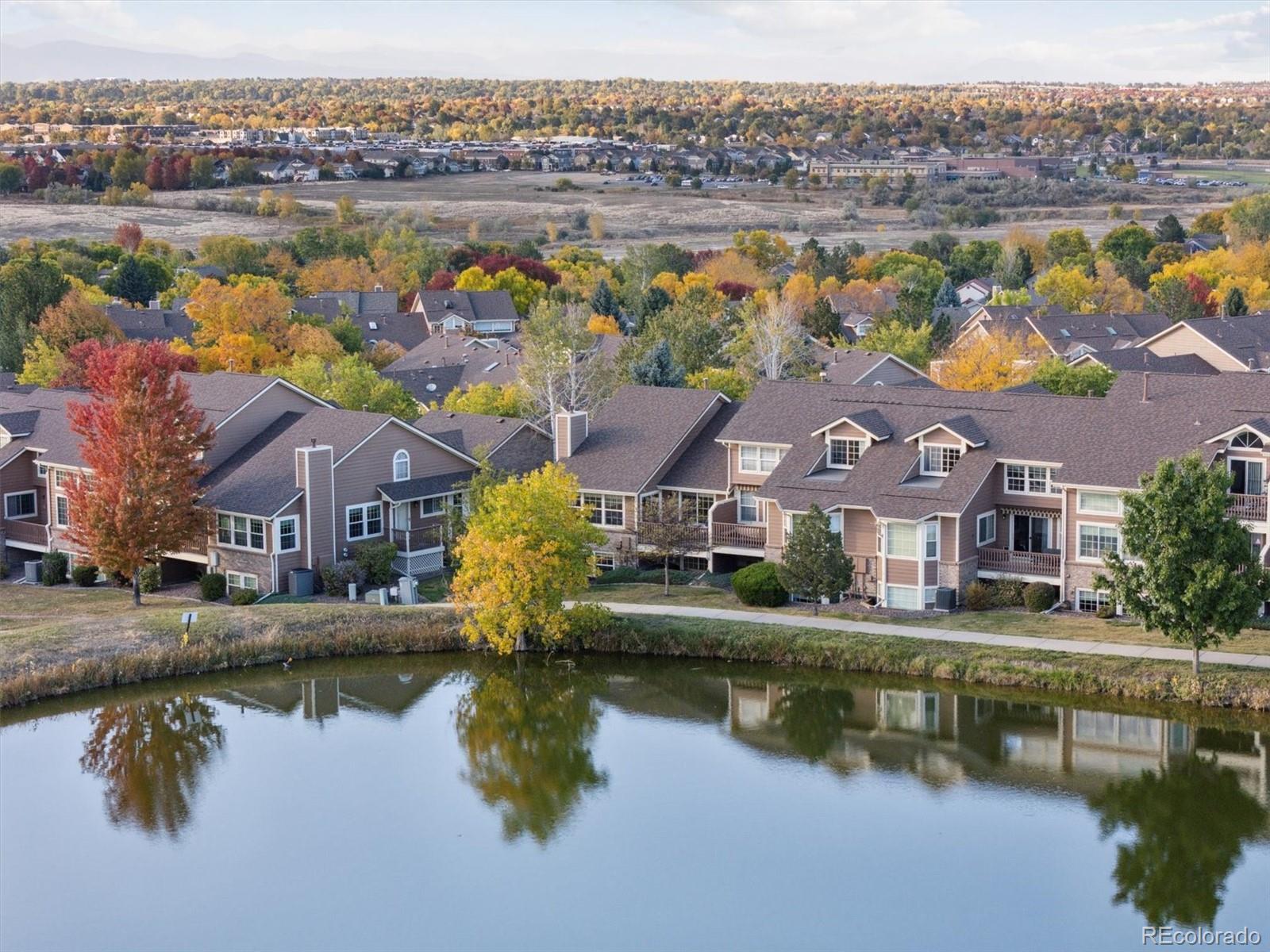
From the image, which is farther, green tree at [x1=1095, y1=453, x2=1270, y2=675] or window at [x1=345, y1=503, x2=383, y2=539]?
window at [x1=345, y1=503, x2=383, y2=539]

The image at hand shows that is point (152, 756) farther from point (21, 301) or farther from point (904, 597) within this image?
point (21, 301)

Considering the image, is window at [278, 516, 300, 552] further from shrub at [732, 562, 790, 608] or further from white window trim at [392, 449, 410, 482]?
shrub at [732, 562, 790, 608]

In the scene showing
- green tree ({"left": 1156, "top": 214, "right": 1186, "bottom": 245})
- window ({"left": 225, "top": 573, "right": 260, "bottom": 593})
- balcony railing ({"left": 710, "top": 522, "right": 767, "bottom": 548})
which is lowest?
window ({"left": 225, "top": 573, "right": 260, "bottom": 593})

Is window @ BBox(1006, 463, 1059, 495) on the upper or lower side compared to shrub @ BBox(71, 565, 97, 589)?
upper

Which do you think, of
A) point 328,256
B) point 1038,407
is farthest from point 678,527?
point 328,256

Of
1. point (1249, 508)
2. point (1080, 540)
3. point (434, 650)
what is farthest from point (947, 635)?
point (434, 650)

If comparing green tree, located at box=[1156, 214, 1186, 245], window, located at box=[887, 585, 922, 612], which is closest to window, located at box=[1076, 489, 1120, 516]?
window, located at box=[887, 585, 922, 612]
